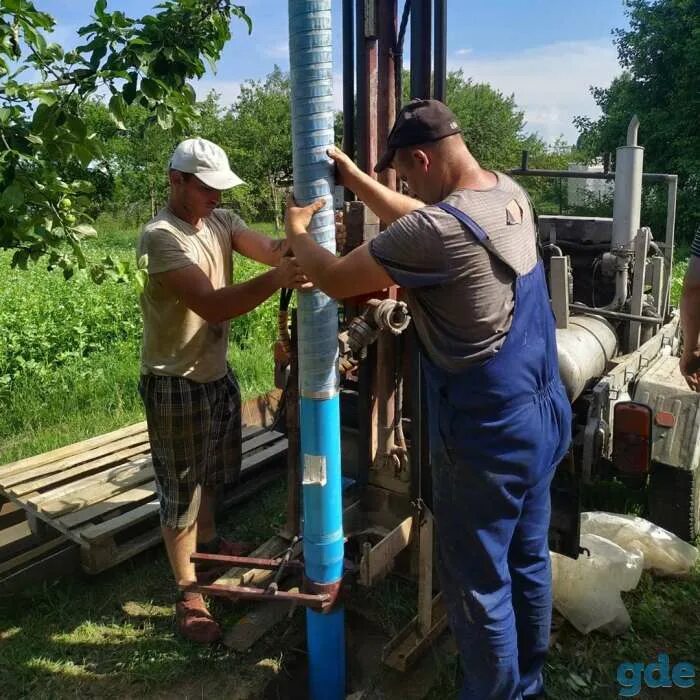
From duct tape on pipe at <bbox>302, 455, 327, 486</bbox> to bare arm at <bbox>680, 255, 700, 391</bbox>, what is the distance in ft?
5.58

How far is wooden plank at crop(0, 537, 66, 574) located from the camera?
11.4 ft

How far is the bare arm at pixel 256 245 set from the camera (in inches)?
115

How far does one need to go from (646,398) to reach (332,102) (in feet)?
7.77

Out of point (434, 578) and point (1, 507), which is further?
point (1, 507)

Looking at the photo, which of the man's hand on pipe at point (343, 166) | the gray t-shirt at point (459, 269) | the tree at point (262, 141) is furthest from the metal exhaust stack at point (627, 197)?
the tree at point (262, 141)

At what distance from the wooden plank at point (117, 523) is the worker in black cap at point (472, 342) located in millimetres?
1947

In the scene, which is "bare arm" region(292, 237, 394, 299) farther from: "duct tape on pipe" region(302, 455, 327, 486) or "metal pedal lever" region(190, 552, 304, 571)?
"metal pedal lever" region(190, 552, 304, 571)

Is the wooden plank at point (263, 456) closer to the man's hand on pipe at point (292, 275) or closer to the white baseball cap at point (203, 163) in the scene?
the white baseball cap at point (203, 163)

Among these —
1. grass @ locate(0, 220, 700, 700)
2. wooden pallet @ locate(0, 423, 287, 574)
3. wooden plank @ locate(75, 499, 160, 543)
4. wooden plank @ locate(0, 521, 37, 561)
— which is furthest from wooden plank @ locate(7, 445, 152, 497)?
grass @ locate(0, 220, 700, 700)

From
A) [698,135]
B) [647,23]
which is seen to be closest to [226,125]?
[647,23]

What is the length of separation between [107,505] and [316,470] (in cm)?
195

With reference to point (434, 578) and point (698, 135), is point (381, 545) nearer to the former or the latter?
point (434, 578)

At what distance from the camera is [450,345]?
2.08 metres

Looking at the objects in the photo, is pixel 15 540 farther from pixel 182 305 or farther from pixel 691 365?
pixel 691 365
